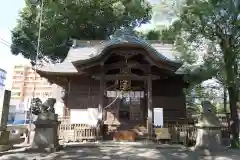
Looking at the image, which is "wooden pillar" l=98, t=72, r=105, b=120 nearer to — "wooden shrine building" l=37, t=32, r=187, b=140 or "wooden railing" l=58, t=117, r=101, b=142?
"wooden shrine building" l=37, t=32, r=187, b=140

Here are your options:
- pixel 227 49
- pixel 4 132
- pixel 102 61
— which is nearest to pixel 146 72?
pixel 102 61

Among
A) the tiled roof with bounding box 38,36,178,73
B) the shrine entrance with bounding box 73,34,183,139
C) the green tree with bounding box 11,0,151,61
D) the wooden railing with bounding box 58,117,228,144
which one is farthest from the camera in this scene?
the green tree with bounding box 11,0,151,61

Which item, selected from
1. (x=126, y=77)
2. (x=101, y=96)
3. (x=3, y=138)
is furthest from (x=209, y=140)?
(x=3, y=138)

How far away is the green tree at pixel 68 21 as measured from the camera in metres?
26.7

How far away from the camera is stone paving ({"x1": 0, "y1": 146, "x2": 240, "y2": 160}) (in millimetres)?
8742

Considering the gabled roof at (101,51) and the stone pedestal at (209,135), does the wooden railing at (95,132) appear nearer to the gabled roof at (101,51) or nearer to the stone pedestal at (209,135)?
the stone pedestal at (209,135)

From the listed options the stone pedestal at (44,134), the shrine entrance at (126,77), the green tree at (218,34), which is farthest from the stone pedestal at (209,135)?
the stone pedestal at (44,134)

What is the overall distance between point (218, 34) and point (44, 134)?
9.92 m

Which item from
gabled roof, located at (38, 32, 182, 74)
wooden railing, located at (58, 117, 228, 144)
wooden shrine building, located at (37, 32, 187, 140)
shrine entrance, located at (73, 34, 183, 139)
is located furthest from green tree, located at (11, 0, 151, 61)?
wooden railing, located at (58, 117, 228, 144)

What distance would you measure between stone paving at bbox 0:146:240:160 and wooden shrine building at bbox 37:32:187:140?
Result: 2.20 meters

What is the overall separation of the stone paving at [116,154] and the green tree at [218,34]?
433 cm

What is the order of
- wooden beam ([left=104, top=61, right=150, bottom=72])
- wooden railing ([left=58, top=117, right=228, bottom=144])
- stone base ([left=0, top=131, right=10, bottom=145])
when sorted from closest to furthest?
stone base ([left=0, top=131, right=10, bottom=145]) < wooden railing ([left=58, top=117, right=228, bottom=144]) < wooden beam ([left=104, top=61, right=150, bottom=72])

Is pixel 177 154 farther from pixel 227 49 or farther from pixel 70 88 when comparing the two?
pixel 70 88

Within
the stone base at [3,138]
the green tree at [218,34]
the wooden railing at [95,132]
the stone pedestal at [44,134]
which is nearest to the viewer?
the stone pedestal at [44,134]
